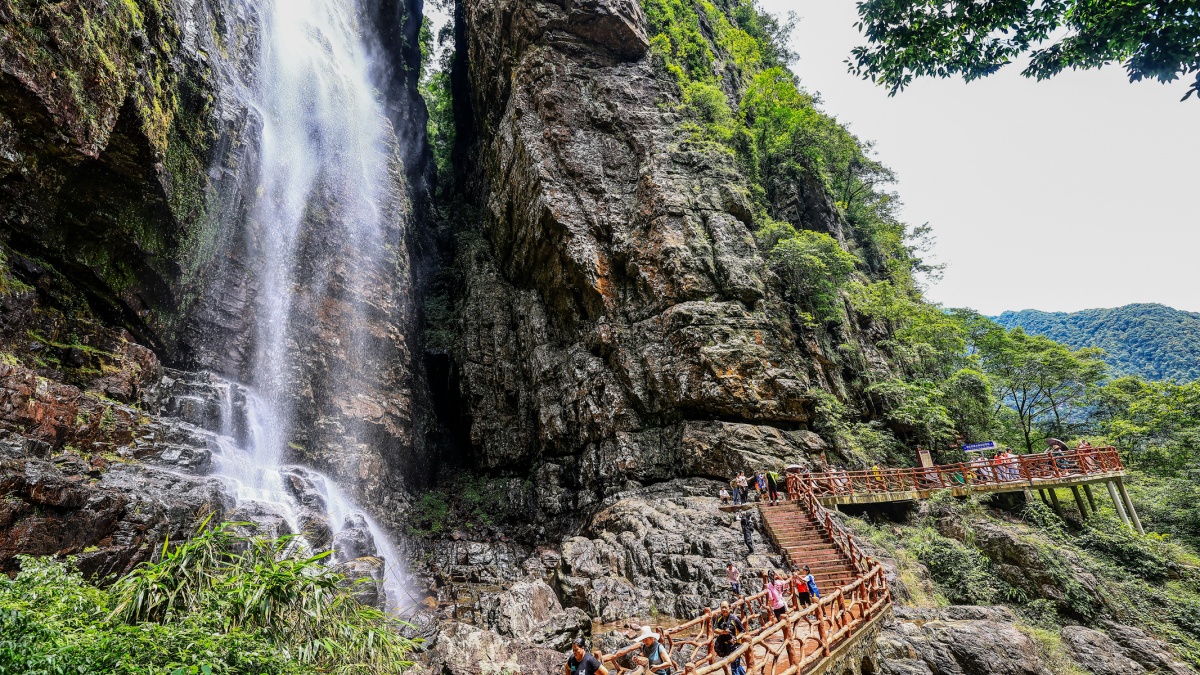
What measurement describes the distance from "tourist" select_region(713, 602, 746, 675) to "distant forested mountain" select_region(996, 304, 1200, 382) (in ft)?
172

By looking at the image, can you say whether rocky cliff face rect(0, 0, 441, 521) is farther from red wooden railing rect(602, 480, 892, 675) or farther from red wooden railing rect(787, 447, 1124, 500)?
red wooden railing rect(787, 447, 1124, 500)

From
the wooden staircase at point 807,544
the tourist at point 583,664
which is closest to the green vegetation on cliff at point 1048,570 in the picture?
the wooden staircase at point 807,544

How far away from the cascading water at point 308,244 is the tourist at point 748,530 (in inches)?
402

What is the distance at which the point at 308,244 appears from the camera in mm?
22453

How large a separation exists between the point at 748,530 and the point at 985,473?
1012 cm

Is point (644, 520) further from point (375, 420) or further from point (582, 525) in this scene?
point (375, 420)

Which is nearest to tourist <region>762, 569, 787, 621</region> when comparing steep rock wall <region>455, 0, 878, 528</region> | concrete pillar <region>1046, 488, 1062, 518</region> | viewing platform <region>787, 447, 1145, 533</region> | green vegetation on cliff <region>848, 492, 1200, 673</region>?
green vegetation on cliff <region>848, 492, 1200, 673</region>

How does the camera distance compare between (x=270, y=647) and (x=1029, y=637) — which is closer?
(x=270, y=647)

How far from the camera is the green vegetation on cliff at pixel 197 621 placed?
490 cm

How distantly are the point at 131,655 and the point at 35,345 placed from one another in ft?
38.2

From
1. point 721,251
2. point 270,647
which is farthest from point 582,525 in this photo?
point 270,647

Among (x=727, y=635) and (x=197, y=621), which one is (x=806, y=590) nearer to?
(x=727, y=635)

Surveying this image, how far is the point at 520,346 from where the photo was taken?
82.8 ft

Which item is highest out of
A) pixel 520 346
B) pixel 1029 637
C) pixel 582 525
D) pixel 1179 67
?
pixel 520 346
